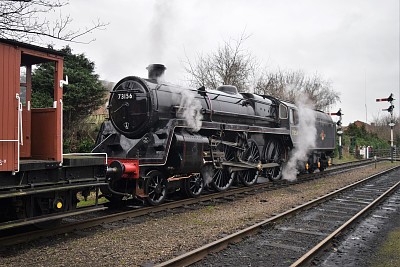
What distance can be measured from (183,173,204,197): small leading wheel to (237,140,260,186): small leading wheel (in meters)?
2.45

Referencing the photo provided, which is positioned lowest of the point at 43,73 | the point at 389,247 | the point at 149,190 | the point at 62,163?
the point at 389,247

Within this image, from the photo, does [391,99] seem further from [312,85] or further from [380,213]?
[380,213]

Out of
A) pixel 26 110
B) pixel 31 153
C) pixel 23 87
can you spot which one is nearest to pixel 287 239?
pixel 31 153

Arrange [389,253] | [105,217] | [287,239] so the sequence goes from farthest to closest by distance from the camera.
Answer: [105,217] → [287,239] → [389,253]

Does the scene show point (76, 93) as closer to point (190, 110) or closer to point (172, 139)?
point (190, 110)

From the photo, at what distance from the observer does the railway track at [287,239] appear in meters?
5.40

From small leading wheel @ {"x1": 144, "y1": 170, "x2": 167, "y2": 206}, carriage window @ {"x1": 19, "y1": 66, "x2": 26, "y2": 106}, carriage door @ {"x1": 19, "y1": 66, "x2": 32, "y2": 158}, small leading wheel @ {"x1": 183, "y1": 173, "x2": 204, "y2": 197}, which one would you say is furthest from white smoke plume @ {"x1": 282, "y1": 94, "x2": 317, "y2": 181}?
carriage window @ {"x1": 19, "y1": 66, "x2": 26, "y2": 106}

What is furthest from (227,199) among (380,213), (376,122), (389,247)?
(376,122)

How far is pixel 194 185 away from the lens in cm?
1048

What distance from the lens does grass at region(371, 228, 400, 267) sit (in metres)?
5.46

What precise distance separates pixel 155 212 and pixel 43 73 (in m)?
9.24

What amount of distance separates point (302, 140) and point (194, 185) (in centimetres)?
786

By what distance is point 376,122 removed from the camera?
77.4 metres

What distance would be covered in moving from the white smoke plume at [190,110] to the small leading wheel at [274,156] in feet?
16.5
